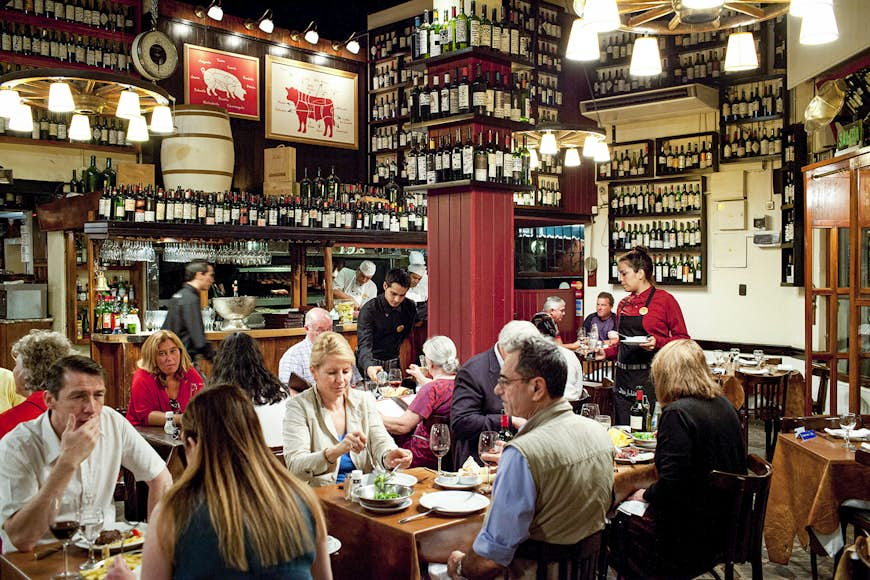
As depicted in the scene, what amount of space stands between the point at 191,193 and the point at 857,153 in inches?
242

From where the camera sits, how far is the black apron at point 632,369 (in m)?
5.70

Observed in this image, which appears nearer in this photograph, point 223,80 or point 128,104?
point 128,104

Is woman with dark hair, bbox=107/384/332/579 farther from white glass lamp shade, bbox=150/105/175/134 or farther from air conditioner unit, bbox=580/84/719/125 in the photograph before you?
air conditioner unit, bbox=580/84/719/125

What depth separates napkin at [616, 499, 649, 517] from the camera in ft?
11.1

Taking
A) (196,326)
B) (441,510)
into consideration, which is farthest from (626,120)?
(441,510)

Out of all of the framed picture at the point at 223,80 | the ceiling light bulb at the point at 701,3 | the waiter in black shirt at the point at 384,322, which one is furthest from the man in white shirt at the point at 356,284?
the ceiling light bulb at the point at 701,3

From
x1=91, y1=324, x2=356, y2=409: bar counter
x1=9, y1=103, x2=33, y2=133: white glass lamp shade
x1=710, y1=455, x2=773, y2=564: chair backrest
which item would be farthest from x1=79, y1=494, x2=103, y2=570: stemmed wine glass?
x1=91, y1=324, x2=356, y2=409: bar counter

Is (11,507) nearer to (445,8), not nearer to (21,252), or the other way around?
(445,8)

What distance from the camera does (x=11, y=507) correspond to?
2578 mm

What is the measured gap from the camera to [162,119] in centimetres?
632

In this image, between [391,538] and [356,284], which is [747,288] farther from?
[391,538]

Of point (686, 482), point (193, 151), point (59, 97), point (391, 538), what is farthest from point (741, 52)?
point (193, 151)

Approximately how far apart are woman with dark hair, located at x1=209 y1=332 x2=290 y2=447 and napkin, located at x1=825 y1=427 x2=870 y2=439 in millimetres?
3029

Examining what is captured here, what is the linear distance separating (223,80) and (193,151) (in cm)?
172
